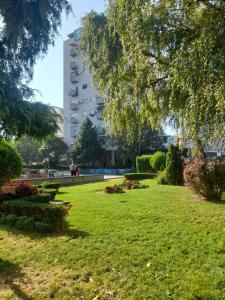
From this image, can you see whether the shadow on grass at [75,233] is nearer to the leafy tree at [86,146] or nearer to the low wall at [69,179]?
the low wall at [69,179]

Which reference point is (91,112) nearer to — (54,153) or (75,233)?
(54,153)

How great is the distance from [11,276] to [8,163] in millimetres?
6598

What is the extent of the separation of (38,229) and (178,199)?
5.59m

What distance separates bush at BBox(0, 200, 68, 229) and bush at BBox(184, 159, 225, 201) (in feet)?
17.0

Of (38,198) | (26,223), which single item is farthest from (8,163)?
(26,223)

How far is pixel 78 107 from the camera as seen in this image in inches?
2515

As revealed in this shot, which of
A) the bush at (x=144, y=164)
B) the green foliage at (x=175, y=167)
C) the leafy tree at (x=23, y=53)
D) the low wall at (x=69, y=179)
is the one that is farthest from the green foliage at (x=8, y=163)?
the bush at (x=144, y=164)

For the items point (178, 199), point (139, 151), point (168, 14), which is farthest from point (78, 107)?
point (168, 14)

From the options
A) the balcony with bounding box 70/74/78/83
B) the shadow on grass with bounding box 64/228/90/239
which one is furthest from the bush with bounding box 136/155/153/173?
the balcony with bounding box 70/74/78/83

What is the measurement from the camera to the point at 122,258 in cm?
590

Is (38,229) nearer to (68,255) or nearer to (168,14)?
(68,255)

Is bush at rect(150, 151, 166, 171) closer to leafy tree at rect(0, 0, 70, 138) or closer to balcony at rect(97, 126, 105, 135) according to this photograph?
leafy tree at rect(0, 0, 70, 138)

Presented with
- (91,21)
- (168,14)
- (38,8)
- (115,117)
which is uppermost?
(91,21)

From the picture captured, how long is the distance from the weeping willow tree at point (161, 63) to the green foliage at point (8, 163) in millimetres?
4126
